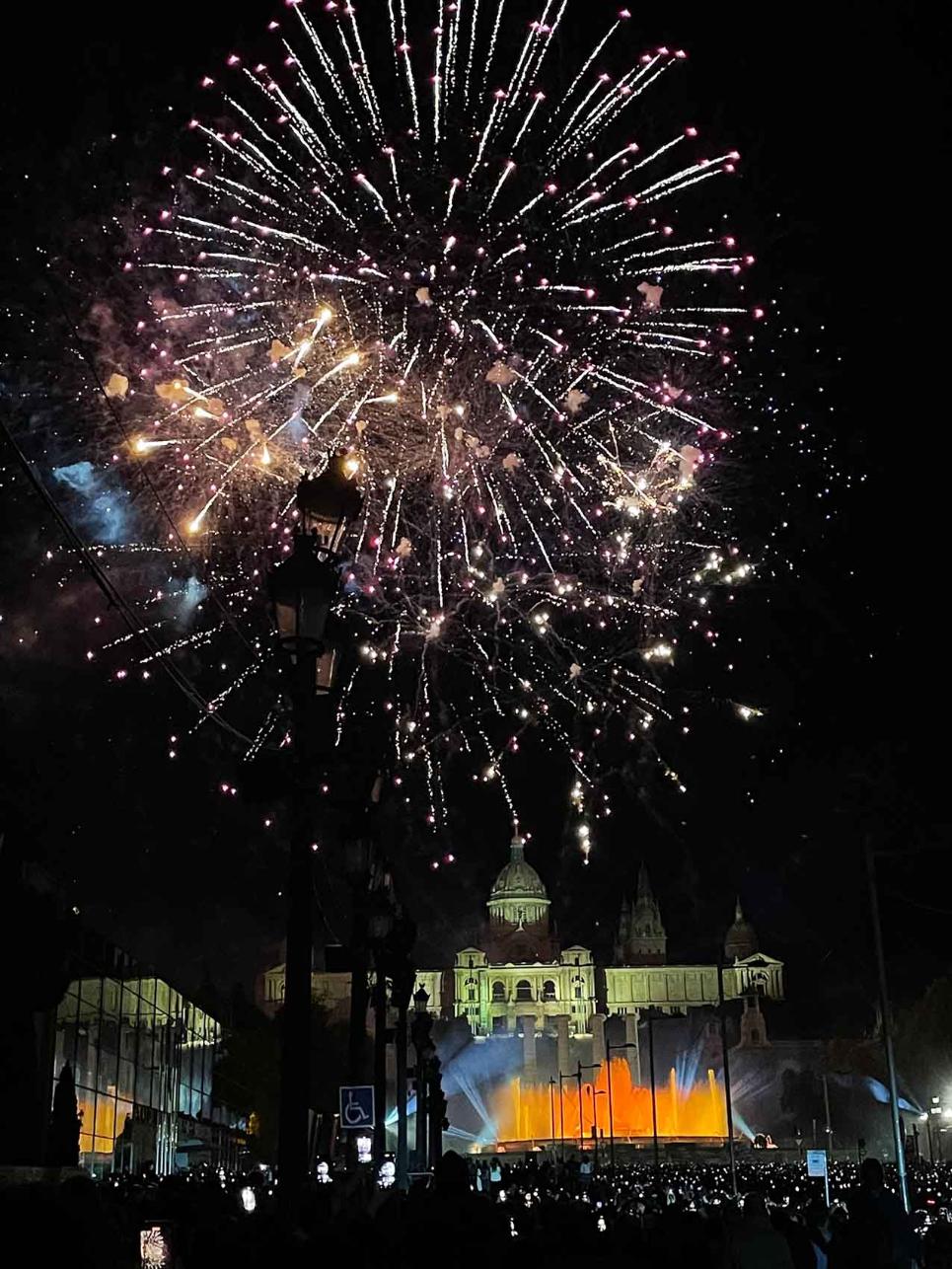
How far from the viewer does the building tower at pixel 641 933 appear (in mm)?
153375

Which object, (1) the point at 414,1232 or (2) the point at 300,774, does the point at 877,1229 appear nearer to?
(2) the point at 300,774

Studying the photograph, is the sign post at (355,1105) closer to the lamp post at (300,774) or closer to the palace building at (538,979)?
the lamp post at (300,774)

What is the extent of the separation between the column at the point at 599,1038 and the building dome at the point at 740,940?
25415mm

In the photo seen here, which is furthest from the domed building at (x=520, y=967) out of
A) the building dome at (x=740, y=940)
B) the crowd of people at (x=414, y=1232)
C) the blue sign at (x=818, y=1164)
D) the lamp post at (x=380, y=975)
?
the crowd of people at (x=414, y=1232)

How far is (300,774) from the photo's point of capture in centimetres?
827

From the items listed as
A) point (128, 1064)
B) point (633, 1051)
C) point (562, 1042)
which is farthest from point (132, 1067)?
point (562, 1042)

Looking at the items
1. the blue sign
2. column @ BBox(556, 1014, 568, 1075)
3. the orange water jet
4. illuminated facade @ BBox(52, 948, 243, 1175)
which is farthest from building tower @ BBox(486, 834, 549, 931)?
the blue sign

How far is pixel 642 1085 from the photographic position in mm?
115062

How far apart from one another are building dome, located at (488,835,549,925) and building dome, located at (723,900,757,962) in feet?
68.3

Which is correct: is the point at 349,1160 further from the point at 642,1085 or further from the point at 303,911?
the point at 642,1085

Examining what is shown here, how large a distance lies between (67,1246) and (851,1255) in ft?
23.9

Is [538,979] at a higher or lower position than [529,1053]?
higher

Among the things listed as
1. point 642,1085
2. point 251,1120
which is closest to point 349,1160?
point 251,1120

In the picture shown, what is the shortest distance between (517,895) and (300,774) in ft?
456
